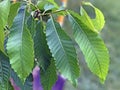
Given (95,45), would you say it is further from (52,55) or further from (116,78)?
(116,78)

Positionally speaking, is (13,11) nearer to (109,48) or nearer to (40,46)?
(40,46)

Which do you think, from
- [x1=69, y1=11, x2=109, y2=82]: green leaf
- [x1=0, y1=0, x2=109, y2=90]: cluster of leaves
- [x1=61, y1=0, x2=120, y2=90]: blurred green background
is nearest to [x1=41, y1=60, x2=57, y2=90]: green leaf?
[x1=0, y1=0, x2=109, y2=90]: cluster of leaves

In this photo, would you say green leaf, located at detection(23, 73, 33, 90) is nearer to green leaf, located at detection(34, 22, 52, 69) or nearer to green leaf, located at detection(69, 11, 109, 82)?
green leaf, located at detection(34, 22, 52, 69)

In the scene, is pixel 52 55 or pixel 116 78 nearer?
pixel 52 55

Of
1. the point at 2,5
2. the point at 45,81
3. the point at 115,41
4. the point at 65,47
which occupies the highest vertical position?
the point at 2,5

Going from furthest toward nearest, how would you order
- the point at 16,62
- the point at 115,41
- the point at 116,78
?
the point at 115,41 → the point at 116,78 → the point at 16,62

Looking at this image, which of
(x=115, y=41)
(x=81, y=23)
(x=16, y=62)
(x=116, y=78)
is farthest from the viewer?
(x=115, y=41)

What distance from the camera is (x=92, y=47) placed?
113cm

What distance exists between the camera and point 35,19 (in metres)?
1.20

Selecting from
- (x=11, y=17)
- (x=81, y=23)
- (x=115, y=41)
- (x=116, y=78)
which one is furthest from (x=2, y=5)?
(x=115, y=41)

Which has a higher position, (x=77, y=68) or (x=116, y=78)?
(x=77, y=68)

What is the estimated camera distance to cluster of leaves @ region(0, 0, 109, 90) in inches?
42.4

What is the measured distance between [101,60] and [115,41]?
5.76 meters

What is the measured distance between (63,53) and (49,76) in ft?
0.42
